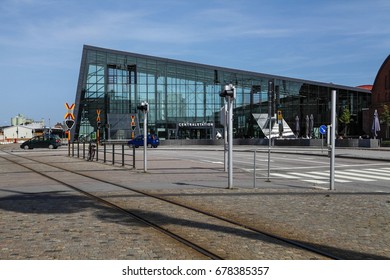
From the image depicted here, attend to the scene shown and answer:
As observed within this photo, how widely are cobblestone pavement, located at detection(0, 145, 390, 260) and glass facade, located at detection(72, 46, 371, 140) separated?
58.7 m

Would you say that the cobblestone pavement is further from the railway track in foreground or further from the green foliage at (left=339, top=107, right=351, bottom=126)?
the green foliage at (left=339, top=107, right=351, bottom=126)

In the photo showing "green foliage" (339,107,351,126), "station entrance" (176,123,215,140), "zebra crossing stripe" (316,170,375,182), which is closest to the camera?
"zebra crossing stripe" (316,170,375,182)

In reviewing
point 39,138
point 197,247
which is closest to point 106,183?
point 197,247

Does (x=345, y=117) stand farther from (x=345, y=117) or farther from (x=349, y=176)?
(x=349, y=176)

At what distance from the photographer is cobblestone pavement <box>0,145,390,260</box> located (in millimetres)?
6297

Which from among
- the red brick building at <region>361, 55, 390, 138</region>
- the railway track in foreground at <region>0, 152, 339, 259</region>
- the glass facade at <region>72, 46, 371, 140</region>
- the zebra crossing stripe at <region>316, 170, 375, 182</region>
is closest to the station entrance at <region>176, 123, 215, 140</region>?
the glass facade at <region>72, 46, 371, 140</region>

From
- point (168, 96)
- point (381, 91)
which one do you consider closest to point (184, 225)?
point (168, 96)

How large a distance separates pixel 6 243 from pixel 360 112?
8298 centimetres

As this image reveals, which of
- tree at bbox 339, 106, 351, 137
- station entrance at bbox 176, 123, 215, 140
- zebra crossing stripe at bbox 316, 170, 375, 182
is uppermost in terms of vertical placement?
tree at bbox 339, 106, 351, 137

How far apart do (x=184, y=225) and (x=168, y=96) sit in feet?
215

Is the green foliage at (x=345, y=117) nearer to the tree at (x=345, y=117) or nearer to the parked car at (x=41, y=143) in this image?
the tree at (x=345, y=117)

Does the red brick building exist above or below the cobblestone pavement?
above

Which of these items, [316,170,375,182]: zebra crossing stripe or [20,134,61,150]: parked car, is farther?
[20,134,61,150]: parked car
